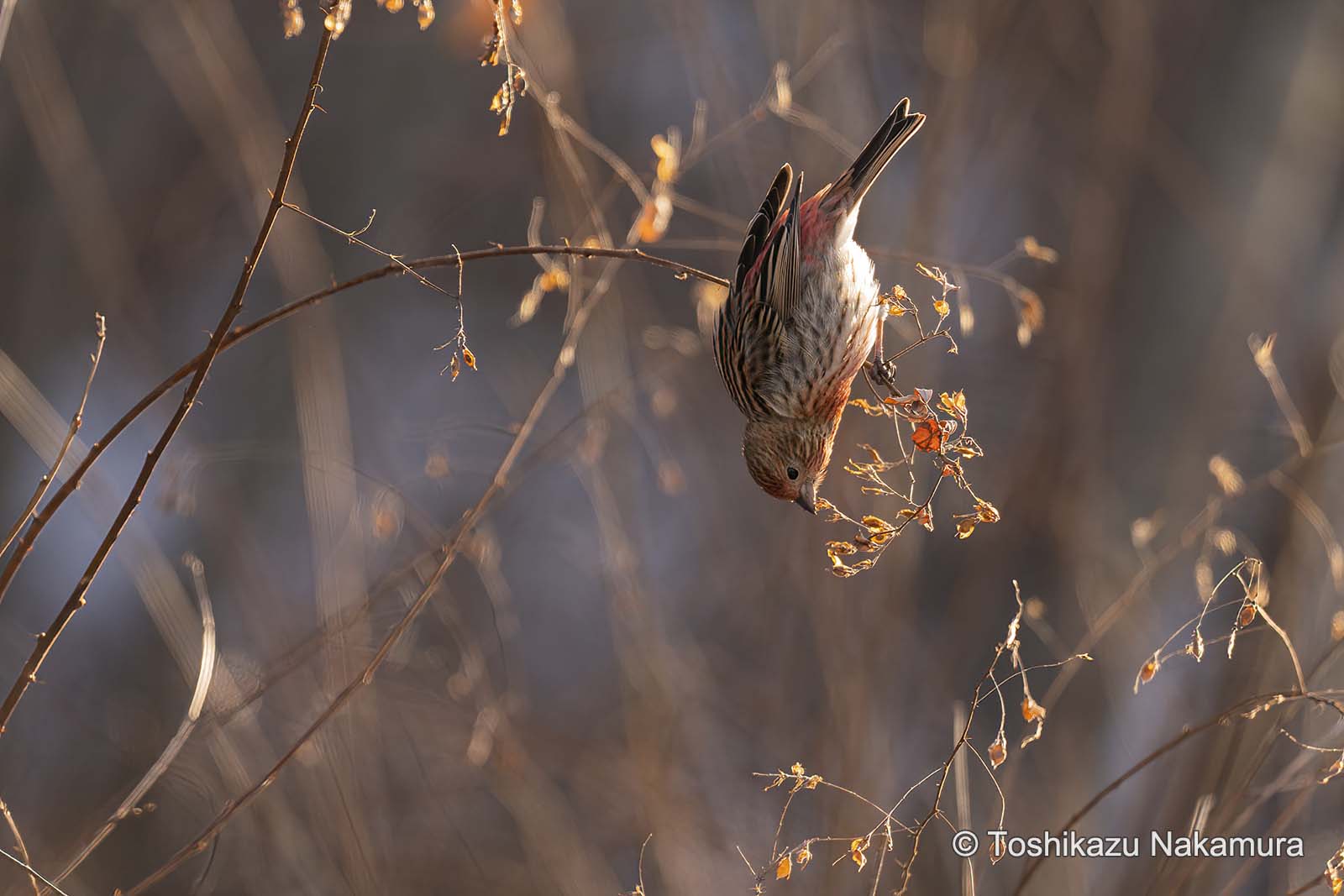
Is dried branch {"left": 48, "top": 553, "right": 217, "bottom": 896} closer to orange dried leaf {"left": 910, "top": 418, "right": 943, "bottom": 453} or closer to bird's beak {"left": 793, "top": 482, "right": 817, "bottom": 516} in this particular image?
orange dried leaf {"left": 910, "top": 418, "right": 943, "bottom": 453}

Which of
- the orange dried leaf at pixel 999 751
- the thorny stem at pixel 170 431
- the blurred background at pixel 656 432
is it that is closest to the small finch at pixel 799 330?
the blurred background at pixel 656 432

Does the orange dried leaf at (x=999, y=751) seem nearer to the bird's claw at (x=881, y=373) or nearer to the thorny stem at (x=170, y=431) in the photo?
the thorny stem at (x=170, y=431)

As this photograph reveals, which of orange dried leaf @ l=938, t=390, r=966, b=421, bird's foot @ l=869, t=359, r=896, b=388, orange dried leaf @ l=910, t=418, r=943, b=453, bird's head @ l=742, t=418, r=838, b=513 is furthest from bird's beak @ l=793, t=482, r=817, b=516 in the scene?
orange dried leaf @ l=938, t=390, r=966, b=421

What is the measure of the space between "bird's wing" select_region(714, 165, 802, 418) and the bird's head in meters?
0.08

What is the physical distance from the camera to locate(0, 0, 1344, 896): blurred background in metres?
4.82

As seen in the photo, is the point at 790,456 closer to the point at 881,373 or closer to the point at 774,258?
the point at 881,373

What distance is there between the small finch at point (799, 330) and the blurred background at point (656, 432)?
288mm

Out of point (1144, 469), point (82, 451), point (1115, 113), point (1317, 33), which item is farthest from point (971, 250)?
point (82, 451)

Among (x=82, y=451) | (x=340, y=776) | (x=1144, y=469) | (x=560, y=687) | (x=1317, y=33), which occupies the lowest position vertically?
(x=560, y=687)

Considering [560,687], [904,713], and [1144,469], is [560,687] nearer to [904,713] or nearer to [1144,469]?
[904,713]

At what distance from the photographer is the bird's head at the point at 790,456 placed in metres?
3.64

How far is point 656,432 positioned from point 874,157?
2.43m

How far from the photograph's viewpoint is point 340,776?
320 centimetres

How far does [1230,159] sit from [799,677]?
14.8ft
